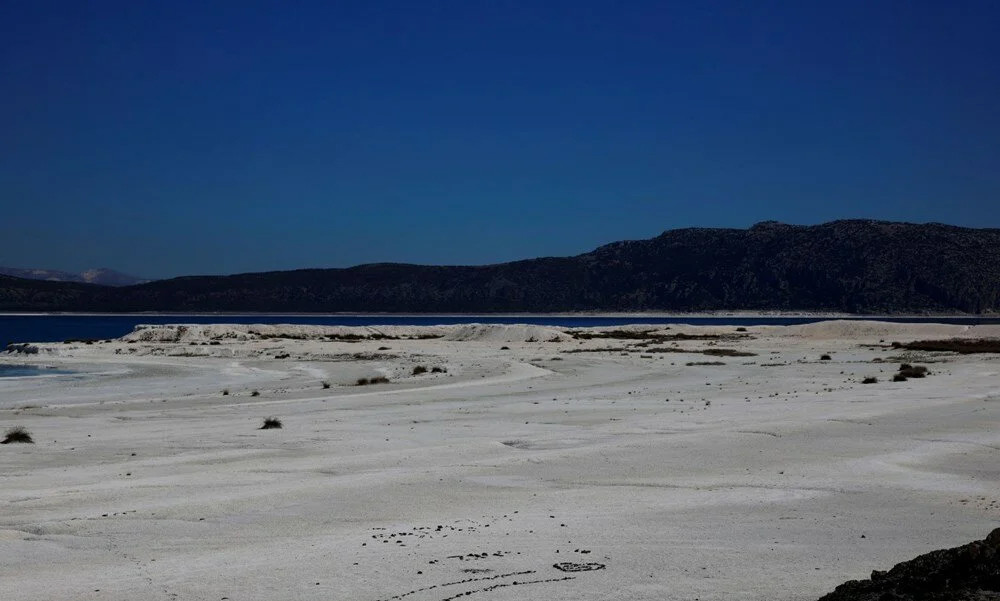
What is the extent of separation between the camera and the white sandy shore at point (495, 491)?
290 inches

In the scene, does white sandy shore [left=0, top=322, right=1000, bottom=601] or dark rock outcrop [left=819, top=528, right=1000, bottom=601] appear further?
white sandy shore [left=0, top=322, right=1000, bottom=601]

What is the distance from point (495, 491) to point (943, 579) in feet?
21.7

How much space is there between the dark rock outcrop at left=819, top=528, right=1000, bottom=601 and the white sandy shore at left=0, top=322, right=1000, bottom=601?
1230 millimetres

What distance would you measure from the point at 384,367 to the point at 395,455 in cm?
2961

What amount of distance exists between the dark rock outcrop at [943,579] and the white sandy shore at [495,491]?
1230mm

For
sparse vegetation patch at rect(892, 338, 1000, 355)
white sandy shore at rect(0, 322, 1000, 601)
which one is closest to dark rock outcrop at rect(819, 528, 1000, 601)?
white sandy shore at rect(0, 322, 1000, 601)

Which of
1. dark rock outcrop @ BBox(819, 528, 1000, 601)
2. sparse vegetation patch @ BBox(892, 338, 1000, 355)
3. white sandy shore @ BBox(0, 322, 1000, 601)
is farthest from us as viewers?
sparse vegetation patch @ BBox(892, 338, 1000, 355)

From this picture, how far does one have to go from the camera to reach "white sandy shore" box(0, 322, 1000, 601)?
7.36 meters

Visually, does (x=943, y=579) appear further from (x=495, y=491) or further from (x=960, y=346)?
(x=960, y=346)

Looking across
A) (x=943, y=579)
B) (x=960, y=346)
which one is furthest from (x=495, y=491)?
(x=960, y=346)

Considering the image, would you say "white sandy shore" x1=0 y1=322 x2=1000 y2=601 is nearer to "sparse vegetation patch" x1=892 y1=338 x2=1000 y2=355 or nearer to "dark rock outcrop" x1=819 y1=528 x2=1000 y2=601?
"dark rock outcrop" x1=819 y1=528 x2=1000 y2=601

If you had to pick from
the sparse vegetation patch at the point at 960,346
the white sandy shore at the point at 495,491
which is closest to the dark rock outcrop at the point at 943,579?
the white sandy shore at the point at 495,491

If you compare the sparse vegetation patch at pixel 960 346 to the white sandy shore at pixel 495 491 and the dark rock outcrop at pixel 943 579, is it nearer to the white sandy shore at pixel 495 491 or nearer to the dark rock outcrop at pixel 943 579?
the white sandy shore at pixel 495 491

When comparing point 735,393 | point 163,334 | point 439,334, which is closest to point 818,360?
point 735,393
